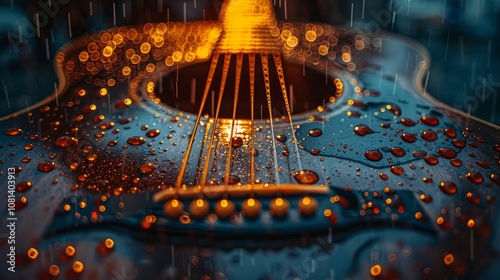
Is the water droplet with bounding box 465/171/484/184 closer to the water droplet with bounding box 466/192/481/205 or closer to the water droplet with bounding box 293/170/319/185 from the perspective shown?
the water droplet with bounding box 466/192/481/205

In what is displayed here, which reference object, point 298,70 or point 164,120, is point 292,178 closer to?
point 164,120

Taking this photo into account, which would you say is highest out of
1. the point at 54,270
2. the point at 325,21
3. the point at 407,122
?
the point at 325,21

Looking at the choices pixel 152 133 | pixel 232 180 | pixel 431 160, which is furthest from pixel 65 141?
pixel 431 160

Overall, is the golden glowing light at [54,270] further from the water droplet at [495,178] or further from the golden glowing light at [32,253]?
the water droplet at [495,178]

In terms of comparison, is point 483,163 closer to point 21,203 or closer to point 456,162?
point 456,162

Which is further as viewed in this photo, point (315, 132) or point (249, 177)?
point (315, 132)

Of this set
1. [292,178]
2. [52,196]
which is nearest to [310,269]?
[292,178]

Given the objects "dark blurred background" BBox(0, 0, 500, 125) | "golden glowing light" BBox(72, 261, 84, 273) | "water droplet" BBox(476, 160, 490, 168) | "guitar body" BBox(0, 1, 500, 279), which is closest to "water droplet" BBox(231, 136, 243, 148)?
"guitar body" BBox(0, 1, 500, 279)
